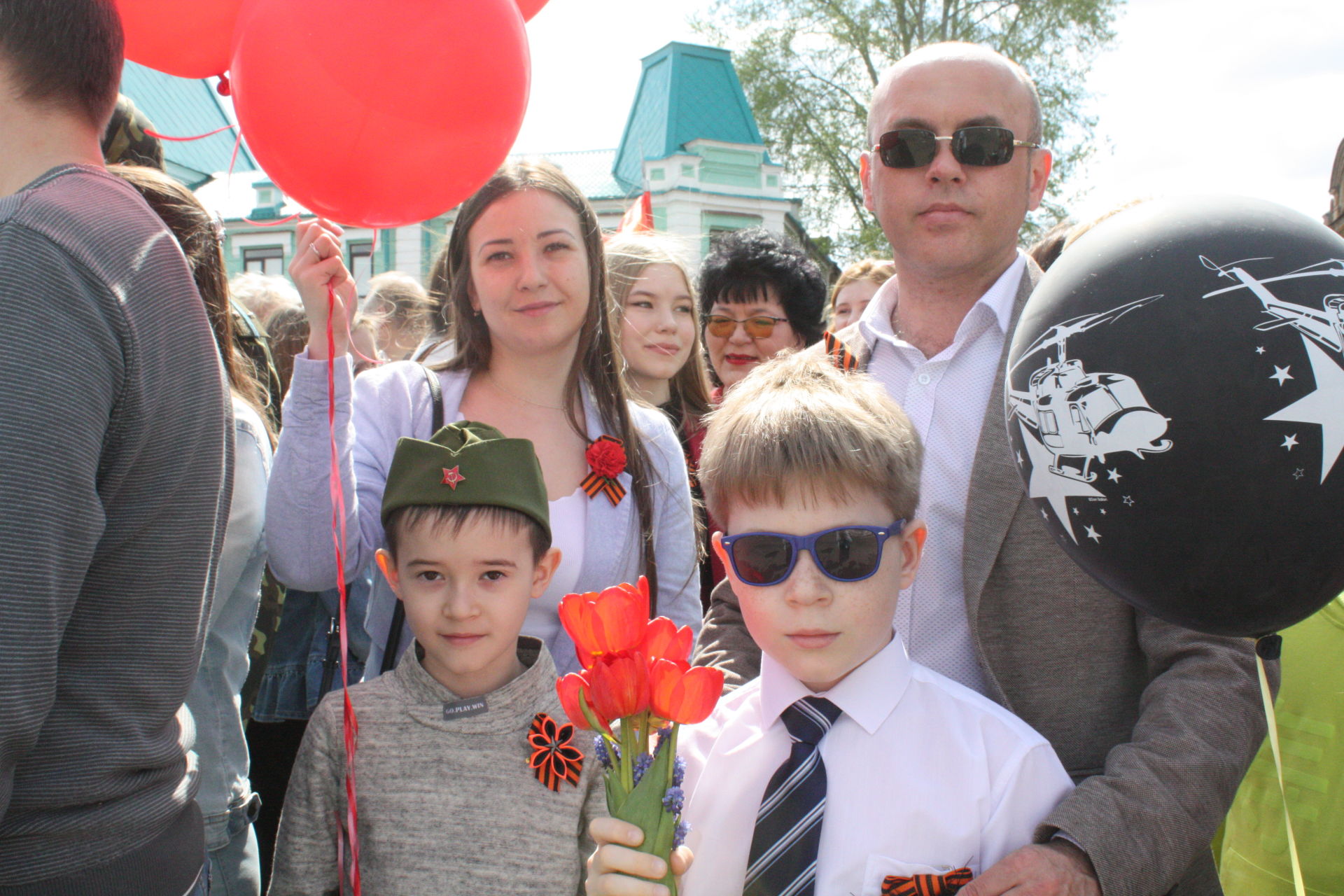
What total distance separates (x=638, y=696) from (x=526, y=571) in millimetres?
777

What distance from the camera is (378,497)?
230 centimetres

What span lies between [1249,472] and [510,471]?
138cm

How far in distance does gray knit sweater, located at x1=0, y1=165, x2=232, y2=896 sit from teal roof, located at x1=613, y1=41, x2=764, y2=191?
18290 mm

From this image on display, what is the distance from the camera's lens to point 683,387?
162 inches

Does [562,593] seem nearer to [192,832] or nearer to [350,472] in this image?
[350,472]

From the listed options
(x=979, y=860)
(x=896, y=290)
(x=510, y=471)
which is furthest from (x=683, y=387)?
(x=979, y=860)

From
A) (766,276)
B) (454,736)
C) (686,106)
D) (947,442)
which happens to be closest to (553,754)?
(454,736)

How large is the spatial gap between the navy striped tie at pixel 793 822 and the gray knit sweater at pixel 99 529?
2.89 feet

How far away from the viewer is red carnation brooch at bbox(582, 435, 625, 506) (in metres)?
2.40

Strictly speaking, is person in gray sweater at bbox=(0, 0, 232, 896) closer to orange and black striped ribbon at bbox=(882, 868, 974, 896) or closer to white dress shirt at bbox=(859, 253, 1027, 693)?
orange and black striped ribbon at bbox=(882, 868, 974, 896)

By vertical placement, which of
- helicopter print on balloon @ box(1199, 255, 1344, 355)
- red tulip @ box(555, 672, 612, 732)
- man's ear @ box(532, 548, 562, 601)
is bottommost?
red tulip @ box(555, 672, 612, 732)

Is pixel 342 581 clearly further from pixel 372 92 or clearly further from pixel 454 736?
pixel 372 92

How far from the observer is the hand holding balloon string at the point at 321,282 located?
203 centimetres

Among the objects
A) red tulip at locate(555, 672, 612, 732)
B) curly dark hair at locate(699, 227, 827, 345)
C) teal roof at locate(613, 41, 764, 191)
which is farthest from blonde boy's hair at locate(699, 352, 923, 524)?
teal roof at locate(613, 41, 764, 191)
